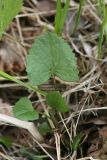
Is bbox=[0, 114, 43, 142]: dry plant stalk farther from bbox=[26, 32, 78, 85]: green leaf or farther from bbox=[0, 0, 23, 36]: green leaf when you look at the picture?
bbox=[0, 0, 23, 36]: green leaf

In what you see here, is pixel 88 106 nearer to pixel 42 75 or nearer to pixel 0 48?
pixel 42 75

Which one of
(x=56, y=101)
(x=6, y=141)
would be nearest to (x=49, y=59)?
(x=56, y=101)

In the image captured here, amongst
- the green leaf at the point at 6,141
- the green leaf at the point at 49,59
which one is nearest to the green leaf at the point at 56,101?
the green leaf at the point at 49,59

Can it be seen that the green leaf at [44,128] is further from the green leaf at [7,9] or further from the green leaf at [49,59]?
the green leaf at [7,9]

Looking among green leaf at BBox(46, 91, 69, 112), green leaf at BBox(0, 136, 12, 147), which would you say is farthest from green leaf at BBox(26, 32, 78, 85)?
green leaf at BBox(0, 136, 12, 147)

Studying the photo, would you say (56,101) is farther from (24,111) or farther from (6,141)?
(6,141)

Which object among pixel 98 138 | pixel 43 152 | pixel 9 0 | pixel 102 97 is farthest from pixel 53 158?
pixel 9 0
